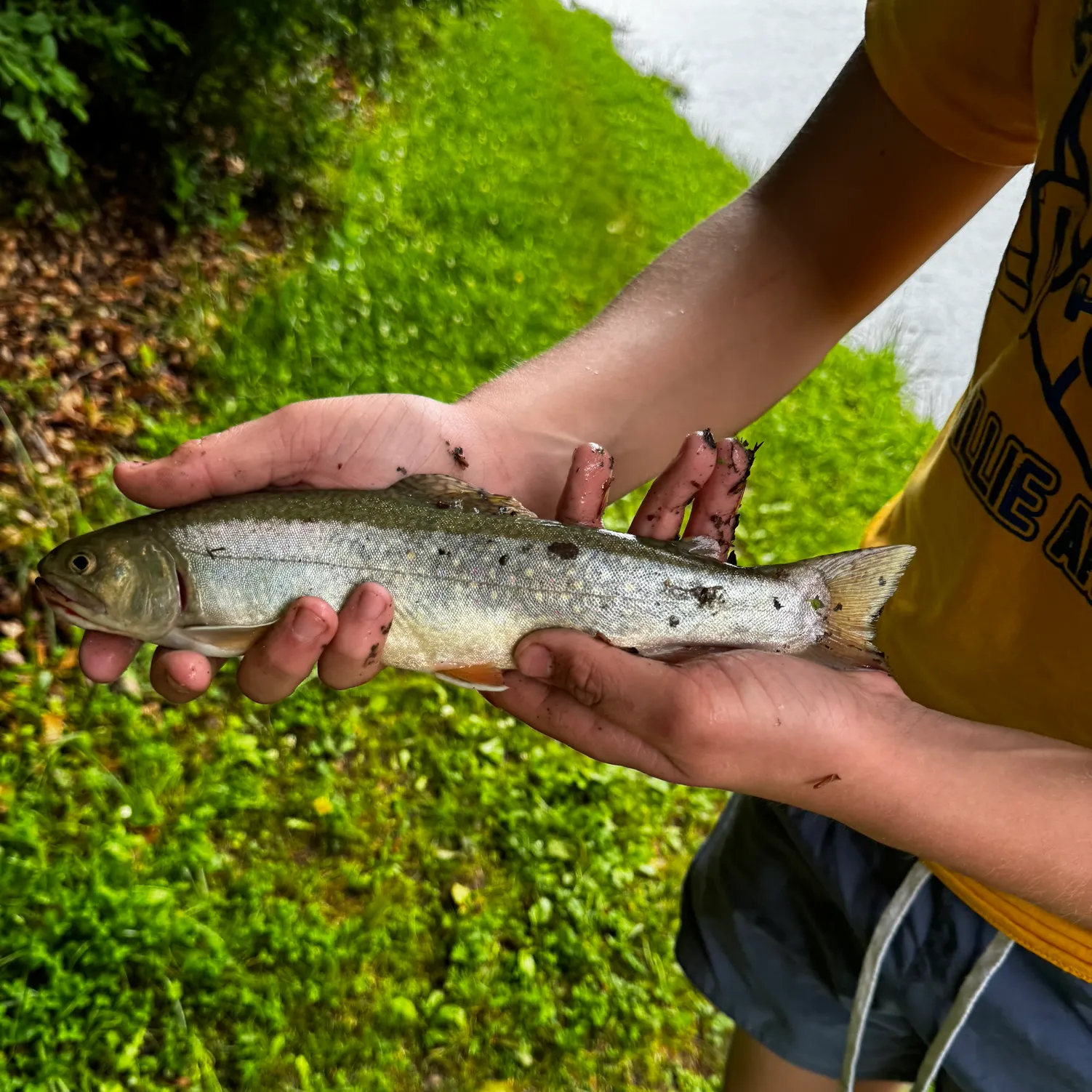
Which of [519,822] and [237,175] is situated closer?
[519,822]

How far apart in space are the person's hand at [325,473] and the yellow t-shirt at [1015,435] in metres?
1.21

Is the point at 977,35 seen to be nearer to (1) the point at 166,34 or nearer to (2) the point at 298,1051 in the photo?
(2) the point at 298,1051

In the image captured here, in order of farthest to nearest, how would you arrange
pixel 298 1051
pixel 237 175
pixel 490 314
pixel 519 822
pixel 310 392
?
pixel 490 314 → pixel 237 175 → pixel 310 392 → pixel 519 822 → pixel 298 1051

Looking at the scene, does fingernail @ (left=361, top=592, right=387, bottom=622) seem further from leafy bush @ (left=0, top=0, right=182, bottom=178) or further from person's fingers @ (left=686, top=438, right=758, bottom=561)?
leafy bush @ (left=0, top=0, right=182, bottom=178)

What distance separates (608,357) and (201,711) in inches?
100

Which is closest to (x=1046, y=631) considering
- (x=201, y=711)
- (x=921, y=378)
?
(x=201, y=711)

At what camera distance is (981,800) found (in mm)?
1768

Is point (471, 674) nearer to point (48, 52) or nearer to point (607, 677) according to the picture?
point (607, 677)

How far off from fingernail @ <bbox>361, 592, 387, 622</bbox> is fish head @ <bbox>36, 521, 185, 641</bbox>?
59cm

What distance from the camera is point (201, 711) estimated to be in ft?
13.0

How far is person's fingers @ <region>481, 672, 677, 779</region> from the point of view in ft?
6.80

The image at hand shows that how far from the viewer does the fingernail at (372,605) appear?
7.61 feet

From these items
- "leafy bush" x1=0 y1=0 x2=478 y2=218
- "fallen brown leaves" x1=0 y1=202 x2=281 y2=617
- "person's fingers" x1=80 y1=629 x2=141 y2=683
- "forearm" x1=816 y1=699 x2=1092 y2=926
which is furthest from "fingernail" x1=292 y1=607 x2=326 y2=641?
"leafy bush" x1=0 y1=0 x2=478 y2=218

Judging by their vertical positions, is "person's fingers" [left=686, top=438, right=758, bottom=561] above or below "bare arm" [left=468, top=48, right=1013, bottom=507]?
below
